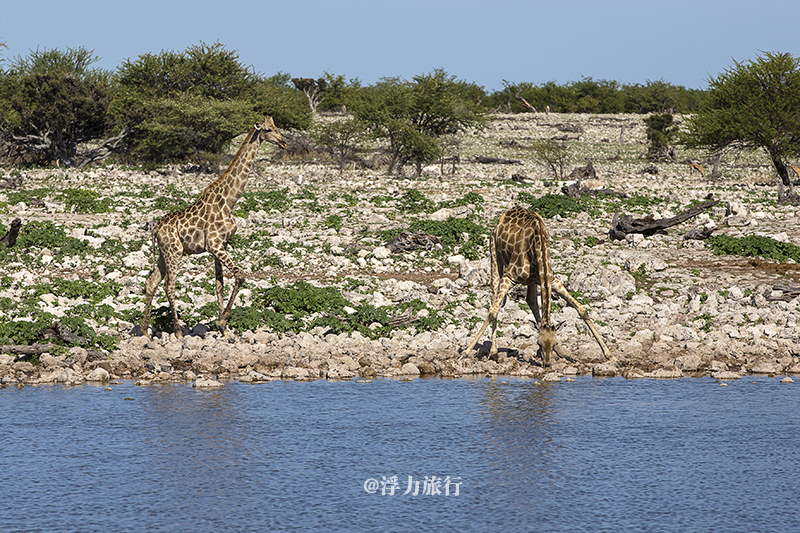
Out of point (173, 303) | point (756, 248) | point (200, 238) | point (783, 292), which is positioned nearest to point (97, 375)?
point (173, 303)

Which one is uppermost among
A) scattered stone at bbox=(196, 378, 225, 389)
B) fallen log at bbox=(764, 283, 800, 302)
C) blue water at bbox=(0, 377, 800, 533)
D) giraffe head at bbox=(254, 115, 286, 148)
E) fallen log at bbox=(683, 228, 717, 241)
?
giraffe head at bbox=(254, 115, 286, 148)

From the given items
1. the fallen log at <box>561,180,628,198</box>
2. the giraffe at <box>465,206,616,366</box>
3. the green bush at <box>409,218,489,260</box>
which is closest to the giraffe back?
the giraffe at <box>465,206,616,366</box>

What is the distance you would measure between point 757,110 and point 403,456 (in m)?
33.3

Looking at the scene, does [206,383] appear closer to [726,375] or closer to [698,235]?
[726,375]

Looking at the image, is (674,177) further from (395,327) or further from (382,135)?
(395,327)

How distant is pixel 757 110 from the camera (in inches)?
1444

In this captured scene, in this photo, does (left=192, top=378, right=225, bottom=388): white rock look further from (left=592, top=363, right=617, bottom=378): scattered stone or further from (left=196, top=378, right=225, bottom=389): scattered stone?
(left=592, top=363, right=617, bottom=378): scattered stone

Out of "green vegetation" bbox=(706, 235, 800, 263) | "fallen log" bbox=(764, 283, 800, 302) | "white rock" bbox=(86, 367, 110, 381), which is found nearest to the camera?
"white rock" bbox=(86, 367, 110, 381)

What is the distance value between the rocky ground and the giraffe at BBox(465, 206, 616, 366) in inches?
24.6

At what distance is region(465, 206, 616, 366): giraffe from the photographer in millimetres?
12000

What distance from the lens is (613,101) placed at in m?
95.2

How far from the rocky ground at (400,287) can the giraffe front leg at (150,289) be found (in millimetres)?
281

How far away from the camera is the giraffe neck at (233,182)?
14.4 metres

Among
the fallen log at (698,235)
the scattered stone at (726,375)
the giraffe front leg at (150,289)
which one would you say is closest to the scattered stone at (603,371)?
the scattered stone at (726,375)
